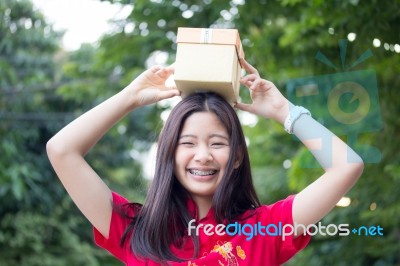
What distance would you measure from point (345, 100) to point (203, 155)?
5.49ft

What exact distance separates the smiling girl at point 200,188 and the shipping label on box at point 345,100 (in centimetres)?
136

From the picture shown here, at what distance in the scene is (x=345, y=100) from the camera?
3.88 metres

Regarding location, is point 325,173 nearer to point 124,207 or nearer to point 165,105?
point 124,207

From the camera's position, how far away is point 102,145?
13125mm

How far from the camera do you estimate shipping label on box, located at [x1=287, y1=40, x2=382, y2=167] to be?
12.7 ft

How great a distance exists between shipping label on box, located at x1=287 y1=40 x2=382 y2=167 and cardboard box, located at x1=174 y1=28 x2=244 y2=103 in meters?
1.39

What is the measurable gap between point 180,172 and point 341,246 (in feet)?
14.6

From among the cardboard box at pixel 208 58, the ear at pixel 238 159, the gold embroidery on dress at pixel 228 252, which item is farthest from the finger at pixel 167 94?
the gold embroidery on dress at pixel 228 252

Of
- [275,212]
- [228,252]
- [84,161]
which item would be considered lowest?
[228,252]

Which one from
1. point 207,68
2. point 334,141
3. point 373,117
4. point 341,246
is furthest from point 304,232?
point 341,246

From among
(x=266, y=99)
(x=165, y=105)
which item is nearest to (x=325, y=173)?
(x=266, y=99)

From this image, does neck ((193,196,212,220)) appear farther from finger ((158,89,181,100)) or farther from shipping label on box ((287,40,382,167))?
shipping label on box ((287,40,382,167))

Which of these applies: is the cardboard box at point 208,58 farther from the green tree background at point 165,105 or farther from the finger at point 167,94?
the green tree background at point 165,105

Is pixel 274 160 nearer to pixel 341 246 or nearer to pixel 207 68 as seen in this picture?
pixel 341 246
